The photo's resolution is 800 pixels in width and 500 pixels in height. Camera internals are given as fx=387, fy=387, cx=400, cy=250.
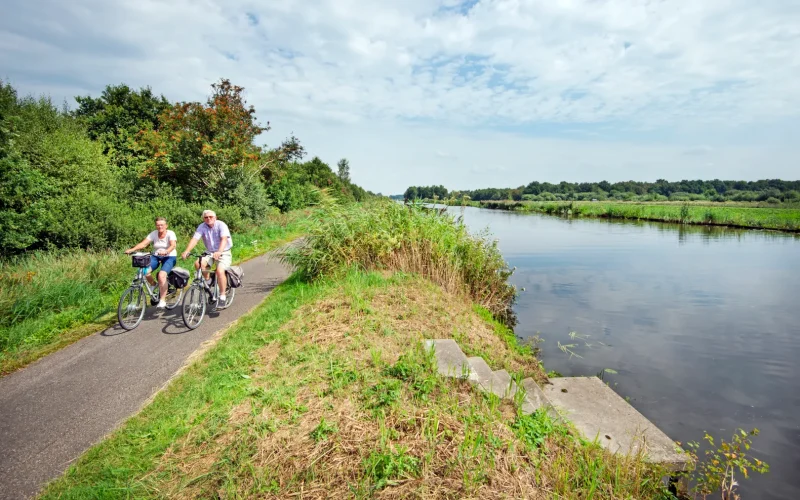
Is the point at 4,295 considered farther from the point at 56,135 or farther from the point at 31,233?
the point at 56,135

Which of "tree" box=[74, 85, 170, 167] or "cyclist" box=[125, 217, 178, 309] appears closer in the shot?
"cyclist" box=[125, 217, 178, 309]

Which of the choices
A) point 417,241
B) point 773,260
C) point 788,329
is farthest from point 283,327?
point 773,260

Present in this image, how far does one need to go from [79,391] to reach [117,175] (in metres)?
18.6

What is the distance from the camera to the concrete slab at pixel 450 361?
167 inches

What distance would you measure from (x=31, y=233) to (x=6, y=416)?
10.8m

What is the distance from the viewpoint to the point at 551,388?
17.8 feet

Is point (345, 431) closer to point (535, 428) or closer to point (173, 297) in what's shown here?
point (535, 428)

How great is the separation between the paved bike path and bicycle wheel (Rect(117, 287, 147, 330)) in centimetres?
15

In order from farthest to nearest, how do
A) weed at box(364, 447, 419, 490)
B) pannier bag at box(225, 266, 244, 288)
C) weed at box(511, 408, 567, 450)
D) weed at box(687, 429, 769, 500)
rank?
pannier bag at box(225, 266, 244, 288) < weed at box(687, 429, 769, 500) < weed at box(511, 408, 567, 450) < weed at box(364, 447, 419, 490)

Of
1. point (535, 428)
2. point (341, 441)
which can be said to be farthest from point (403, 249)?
point (341, 441)

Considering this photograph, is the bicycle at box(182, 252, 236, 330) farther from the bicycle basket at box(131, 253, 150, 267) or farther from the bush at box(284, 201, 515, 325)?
the bush at box(284, 201, 515, 325)

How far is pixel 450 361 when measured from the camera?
4.53 meters

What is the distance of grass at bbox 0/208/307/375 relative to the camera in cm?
641

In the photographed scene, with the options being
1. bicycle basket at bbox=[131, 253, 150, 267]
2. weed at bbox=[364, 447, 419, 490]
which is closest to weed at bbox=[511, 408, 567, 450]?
weed at bbox=[364, 447, 419, 490]
